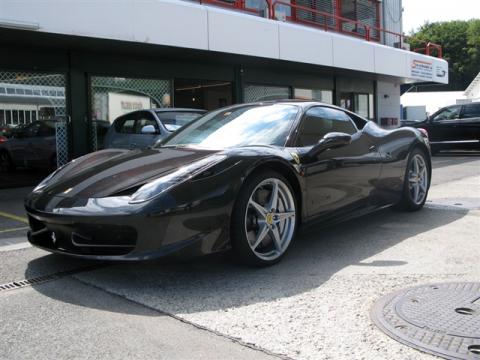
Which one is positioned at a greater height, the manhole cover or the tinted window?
the tinted window

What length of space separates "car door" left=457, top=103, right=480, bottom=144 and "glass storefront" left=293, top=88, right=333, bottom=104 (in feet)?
13.5

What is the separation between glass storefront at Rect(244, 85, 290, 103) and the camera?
14.6 meters

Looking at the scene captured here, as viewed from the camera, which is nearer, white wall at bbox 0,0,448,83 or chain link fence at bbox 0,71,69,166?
white wall at bbox 0,0,448,83

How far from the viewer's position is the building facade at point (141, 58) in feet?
30.3

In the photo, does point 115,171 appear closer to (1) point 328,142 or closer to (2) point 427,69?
(1) point 328,142

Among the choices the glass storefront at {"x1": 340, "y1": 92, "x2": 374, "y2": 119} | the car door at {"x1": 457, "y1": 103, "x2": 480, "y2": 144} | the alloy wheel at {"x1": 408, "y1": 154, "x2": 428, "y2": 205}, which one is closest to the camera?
the alloy wheel at {"x1": 408, "y1": 154, "x2": 428, "y2": 205}

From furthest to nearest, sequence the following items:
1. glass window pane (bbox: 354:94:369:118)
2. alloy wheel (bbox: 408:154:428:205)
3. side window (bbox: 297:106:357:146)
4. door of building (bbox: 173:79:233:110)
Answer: glass window pane (bbox: 354:94:369:118) → door of building (bbox: 173:79:233:110) → alloy wheel (bbox: 408:154:428:205) → side window (bbox: 297:106:357:146)

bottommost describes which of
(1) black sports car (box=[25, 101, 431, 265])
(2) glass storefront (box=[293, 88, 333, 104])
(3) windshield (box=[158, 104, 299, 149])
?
(1) black sports car (box=[25, 101, 431, 265])

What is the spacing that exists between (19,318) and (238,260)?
1.51 metres

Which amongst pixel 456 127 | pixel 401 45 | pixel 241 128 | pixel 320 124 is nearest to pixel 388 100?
pixel 401 45

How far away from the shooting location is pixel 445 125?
Answer: 1581 centimetres

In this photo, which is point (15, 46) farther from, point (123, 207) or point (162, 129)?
point (123, 207)

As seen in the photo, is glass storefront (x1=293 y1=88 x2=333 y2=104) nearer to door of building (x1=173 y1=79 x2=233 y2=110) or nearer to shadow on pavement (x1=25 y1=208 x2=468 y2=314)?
door of building (x1=173 y1=79 x2=233 y2=110)

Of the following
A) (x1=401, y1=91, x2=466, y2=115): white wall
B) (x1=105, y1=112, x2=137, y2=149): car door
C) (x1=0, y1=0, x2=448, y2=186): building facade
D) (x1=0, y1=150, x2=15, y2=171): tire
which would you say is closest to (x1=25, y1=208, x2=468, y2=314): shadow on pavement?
(x1=105, y1=112, x2=137, y2=149): car door
